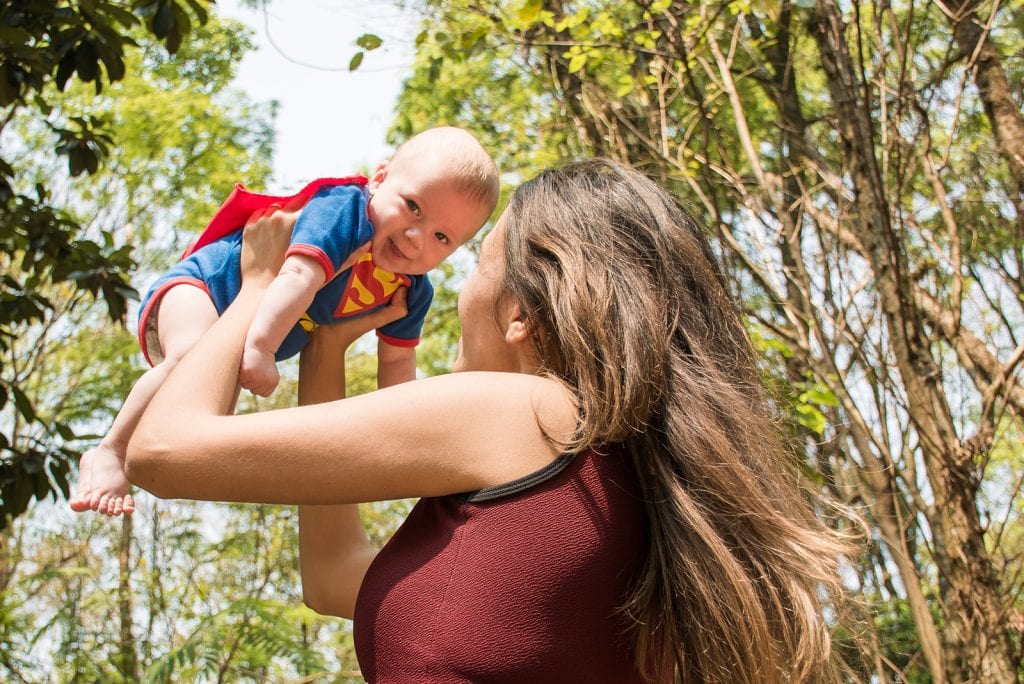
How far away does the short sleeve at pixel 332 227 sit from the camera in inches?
73.3

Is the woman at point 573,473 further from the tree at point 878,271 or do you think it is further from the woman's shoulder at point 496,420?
the tree at point 878,271

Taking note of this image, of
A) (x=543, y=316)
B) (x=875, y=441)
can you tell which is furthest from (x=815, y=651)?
(x=875, y=441)

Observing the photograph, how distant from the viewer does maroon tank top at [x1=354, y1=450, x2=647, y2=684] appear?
50.3 inches

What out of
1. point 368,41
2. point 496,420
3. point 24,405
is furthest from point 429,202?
point 24,405

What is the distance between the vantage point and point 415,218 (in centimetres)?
206

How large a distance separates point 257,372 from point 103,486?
44cm

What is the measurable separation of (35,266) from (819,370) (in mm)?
2828

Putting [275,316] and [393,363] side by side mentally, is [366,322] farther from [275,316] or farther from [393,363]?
[275,316]

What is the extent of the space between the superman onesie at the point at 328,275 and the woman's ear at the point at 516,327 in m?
0.48

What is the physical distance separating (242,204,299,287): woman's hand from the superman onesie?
0.03 meters

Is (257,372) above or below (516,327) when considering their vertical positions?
below

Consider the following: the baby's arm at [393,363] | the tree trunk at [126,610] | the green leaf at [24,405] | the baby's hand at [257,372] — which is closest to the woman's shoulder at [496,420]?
the baby's hand at [257,372]

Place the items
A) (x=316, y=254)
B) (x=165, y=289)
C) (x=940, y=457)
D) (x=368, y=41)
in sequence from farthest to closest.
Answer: (x=368, y=41) → (x=940, y=457) → (x=165, y=289) → (x=316, y=254)

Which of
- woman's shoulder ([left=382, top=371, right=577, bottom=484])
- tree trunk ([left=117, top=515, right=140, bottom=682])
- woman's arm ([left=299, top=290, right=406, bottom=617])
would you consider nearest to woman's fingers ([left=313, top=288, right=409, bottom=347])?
woman's arm ([left=299, top=290, right=406, bottom=617])
